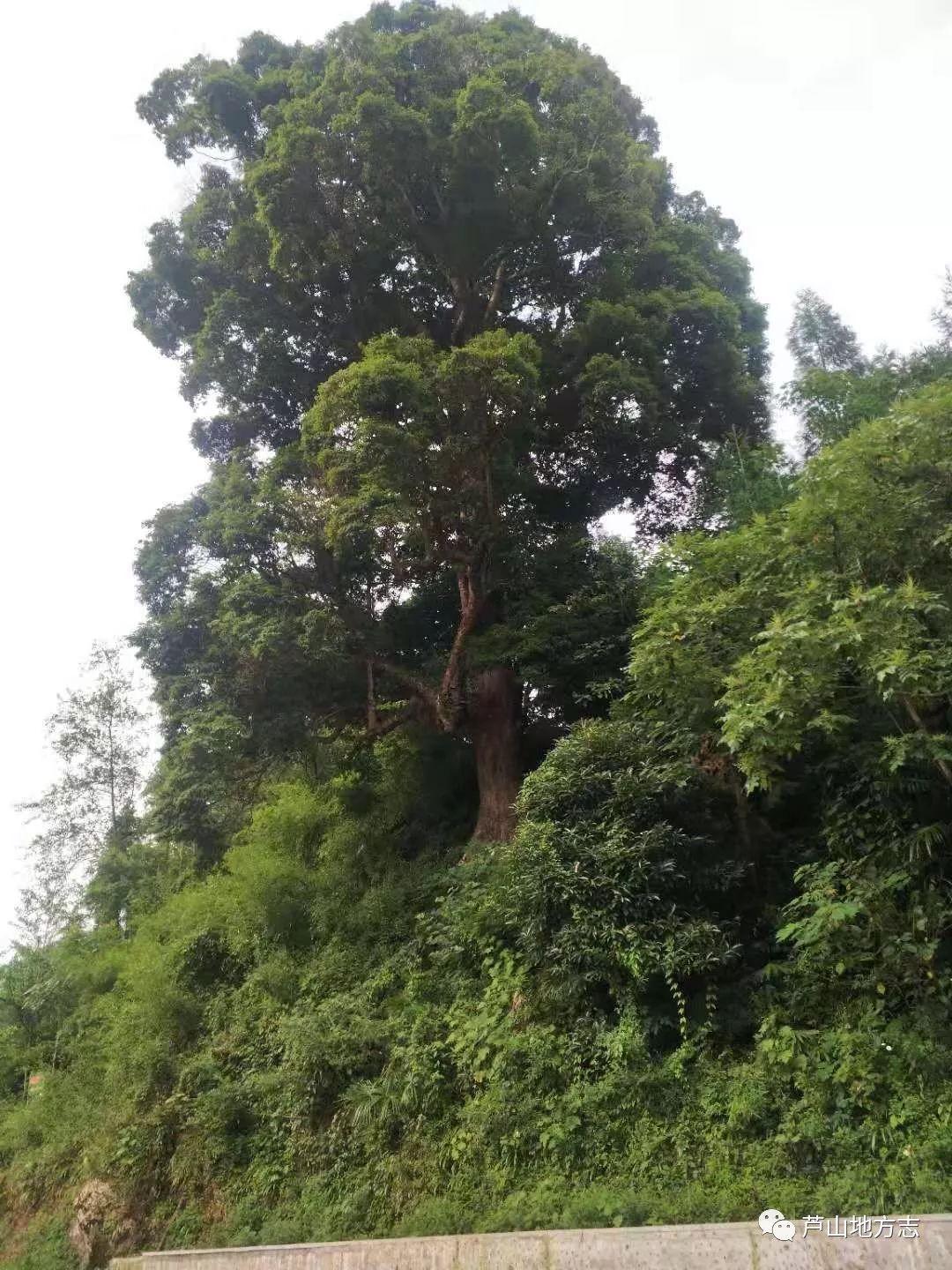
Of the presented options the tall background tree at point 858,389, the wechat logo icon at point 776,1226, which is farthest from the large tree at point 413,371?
the wechat logo icon at point 776,1226

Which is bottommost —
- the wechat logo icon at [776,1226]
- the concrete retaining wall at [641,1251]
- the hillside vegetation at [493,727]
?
the concrete retaining wall at [641,1251]

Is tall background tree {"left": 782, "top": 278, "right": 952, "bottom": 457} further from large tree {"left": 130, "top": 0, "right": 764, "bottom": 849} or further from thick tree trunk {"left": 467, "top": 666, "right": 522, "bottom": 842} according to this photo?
thick tree trunk {"left": 467, "top": 666, "right": 522, "bottom": 842}

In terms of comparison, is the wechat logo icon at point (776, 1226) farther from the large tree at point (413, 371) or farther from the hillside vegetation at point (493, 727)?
the large tree at point (413, 371)

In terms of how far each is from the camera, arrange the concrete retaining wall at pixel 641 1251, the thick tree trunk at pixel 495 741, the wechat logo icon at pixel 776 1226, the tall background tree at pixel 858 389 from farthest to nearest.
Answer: the thick tree trunk at pixel 495 741
the tall background tree at pixel 858 389
the wechat logo icon at pixel 776 1226
the concrete retaining wall at pixel 641 1251

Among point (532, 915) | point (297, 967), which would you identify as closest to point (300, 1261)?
point (532, 915)

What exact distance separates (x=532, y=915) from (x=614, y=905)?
0.81m

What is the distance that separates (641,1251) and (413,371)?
802 centimetres

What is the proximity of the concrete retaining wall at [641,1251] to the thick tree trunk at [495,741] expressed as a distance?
16.5ft

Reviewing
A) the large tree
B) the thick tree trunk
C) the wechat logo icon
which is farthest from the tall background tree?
the wechat logo icon

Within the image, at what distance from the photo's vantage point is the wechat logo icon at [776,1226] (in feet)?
12.3

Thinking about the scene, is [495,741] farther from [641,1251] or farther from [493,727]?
[641,1251]

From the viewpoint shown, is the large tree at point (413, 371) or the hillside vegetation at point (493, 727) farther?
the large tree at point (413, 371)

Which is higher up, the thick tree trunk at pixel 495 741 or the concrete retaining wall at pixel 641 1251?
the thick tree trunk at pixel 495 741

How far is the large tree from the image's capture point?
9.67 m
